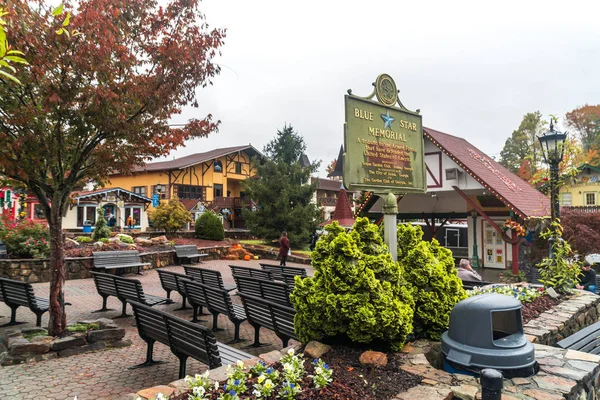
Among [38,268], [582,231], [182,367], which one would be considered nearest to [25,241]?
[38,268]

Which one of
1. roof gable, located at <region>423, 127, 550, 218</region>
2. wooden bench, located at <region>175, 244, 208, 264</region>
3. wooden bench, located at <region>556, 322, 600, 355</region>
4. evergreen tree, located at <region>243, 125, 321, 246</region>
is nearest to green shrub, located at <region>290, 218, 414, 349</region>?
wooden bench, located at <region>556, 322, 600, 355</region>

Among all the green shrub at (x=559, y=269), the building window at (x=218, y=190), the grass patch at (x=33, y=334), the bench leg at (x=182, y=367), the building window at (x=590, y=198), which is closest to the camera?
the bench leg at (x=182, y=367)

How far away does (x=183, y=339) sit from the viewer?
4.53m

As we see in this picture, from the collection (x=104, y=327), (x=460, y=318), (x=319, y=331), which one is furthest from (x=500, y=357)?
(x=104, y=327)

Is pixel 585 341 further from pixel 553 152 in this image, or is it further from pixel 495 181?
pixel 495 181

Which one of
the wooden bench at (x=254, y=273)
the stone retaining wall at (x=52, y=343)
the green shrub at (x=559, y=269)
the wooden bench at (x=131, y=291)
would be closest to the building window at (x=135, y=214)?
the wooden bench at (x=254, y=273)

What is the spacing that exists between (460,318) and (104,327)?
531cm

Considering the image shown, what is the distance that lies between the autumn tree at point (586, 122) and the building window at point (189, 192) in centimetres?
4586

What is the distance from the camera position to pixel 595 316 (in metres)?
7.73

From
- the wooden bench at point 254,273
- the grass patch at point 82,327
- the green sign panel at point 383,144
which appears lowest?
the grass patch at point 82,327

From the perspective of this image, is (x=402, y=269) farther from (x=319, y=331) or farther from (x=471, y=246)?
(x=471, y=246)

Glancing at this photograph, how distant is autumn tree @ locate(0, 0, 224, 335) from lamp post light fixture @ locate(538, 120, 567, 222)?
22.4 ft

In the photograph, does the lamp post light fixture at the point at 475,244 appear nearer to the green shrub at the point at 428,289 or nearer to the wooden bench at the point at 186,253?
the wooden bench at the point at 186,253

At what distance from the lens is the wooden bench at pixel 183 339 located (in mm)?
4082
